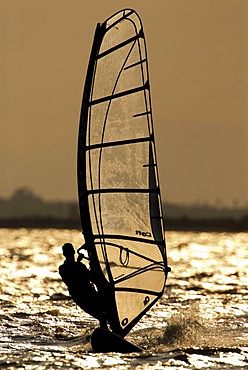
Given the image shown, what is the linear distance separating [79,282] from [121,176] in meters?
1.53

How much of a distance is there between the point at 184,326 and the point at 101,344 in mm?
2722

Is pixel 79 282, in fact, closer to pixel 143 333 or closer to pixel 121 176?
pixel 121 176

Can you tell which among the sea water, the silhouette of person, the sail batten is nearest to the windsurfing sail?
the sail batten

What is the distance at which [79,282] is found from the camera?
11922 millimetres

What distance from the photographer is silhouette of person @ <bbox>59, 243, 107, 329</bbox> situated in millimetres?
11844

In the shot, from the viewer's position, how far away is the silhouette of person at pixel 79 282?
11.8 meters

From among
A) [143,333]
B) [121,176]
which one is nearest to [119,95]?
[121,176]

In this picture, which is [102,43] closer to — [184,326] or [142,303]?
[142,303]

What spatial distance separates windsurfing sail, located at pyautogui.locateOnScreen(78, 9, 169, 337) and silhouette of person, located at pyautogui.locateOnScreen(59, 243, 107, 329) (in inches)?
5.6

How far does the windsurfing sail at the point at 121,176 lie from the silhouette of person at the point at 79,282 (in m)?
0.14

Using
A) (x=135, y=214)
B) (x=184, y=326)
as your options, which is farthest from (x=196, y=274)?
(x=135, y=214)

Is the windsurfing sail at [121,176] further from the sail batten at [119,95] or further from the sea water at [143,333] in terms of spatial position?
the sea water at [143,333]

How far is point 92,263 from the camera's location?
12094 millimetres

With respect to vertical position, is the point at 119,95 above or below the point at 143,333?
above
